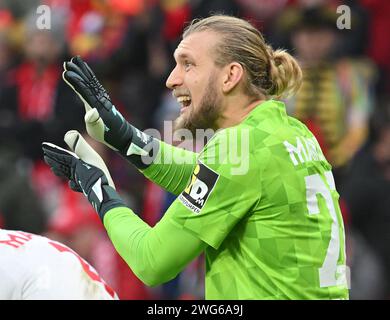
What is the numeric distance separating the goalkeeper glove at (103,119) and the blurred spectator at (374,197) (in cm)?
271

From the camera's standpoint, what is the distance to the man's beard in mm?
3322

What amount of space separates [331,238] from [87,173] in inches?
37.7

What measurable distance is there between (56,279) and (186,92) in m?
0.94

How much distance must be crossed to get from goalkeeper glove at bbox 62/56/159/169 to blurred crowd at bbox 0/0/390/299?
7.51 feet

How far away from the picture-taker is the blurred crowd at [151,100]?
612 centimetres

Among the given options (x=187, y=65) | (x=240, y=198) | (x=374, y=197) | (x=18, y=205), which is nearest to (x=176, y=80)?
(x=187, y=65)

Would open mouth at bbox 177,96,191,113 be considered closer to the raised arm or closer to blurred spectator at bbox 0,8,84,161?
the raised arm

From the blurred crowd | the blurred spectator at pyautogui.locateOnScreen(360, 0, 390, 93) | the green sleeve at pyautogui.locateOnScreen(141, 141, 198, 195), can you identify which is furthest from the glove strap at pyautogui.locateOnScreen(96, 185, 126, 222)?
the blurred spectator at pyautogui.locateOnScreen(360, 0, 390, 93)

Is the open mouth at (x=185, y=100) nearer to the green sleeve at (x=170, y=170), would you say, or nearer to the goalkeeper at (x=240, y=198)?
the goalkeeper at (x=240, y=198)

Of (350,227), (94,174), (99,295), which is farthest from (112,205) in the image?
(350,227)

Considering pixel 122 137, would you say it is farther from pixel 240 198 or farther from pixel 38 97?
pixel 38 97

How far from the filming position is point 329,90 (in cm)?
633

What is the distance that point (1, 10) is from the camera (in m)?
8.23

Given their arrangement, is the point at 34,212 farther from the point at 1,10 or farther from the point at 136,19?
the point at 1,10
